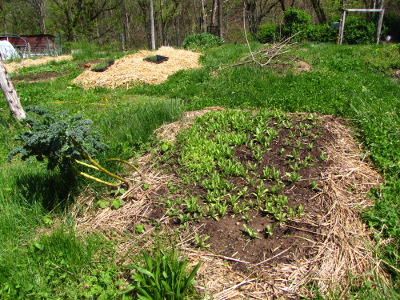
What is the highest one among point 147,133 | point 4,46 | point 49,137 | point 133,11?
point 133,11

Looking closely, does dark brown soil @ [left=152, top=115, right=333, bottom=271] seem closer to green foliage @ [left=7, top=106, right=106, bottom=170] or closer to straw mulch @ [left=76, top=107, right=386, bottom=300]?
straw mulch @ [left=76, top=107, right=386, bottom=300]

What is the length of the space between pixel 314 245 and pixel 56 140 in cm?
223

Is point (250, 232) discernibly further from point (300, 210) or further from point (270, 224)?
point (300, 210)

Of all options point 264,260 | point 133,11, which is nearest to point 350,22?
point 264,260

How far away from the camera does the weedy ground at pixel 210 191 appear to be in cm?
218

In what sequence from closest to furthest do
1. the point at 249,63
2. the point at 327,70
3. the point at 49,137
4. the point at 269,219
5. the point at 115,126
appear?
1. the point at 49,137
2. the point at 269,219
3. the point at 115,126
4. the point at 327,70
5. the point at 249,63

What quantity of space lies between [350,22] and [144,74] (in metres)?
9.65

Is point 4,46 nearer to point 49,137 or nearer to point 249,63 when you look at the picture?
point 249,63

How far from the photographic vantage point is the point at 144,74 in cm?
883

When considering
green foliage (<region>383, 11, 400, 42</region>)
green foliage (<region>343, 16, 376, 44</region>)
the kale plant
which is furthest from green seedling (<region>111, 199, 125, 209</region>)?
green foliage (<region>383, 11, 400, 42</region>)

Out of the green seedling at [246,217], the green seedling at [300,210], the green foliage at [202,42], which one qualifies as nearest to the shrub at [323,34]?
the green foliage at [202,42]

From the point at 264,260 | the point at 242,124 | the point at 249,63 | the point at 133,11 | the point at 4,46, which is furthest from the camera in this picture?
the point at 133,11

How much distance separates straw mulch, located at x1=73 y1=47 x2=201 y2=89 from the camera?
8625 millimetres

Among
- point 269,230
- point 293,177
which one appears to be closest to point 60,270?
point 269,230
